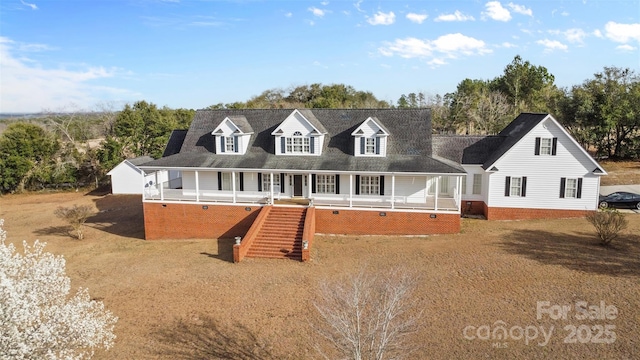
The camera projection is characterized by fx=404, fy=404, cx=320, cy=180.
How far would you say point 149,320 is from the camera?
14.8 metres

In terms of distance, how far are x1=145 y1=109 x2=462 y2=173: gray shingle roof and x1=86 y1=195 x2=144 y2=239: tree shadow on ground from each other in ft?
16.6

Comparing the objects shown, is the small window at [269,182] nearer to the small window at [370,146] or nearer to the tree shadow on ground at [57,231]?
the small window at [370,146]

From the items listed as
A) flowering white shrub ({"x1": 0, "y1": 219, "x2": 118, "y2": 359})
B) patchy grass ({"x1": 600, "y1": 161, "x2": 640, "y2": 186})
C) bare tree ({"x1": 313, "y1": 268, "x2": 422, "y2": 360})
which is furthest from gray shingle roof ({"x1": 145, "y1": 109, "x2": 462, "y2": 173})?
patchy grass ({"x1": 600, "y1": 161, "x2": 640, "y2": 186})

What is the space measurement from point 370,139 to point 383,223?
5559mm

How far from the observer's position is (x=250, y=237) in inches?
840

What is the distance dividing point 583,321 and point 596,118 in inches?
1425

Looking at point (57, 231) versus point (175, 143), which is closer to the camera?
point (57, 231)

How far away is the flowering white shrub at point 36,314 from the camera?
26.1 feet

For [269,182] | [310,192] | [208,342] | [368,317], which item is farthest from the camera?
[269,182]

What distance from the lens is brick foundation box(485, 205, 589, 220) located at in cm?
2538

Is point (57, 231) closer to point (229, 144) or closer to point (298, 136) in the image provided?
point (229, 144)

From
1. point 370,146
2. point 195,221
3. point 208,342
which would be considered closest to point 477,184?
point 370,146

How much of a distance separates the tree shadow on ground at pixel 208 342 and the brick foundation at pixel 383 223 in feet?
35.6

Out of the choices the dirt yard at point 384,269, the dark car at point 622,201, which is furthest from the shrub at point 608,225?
the dark car at point 622,201
